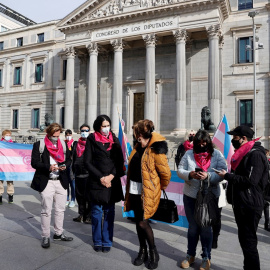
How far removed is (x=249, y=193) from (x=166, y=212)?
1128 mm

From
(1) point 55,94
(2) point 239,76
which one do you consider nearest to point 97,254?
(2) point 239,76

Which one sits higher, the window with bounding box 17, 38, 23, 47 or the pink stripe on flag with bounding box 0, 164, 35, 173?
the window with bounding box 17, 38, 23, 47

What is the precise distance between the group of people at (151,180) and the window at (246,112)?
18940 mm

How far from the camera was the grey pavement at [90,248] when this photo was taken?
12.7 ft

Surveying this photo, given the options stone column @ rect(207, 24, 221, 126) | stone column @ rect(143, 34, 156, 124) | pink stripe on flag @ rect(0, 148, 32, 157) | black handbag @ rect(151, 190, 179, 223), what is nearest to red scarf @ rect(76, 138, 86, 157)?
pink stripe on flag @ rect(0, 148, 32, 157)

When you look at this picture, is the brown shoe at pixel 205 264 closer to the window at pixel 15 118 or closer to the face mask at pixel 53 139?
the face mask at pixel 53 139

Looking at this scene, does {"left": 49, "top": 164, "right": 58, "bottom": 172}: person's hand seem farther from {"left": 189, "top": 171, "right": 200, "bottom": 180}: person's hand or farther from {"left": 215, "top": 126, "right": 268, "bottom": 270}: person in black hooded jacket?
{"left": 215, "top": 126, "right": 268, "bottom": 270}: person in black hooded jacket

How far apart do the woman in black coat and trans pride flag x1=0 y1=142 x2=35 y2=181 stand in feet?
13.8

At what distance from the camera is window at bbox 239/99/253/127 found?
71.6 ft

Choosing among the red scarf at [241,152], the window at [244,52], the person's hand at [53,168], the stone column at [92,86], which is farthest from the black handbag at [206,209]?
the stone column at [92,86]

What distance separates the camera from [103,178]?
4227 millimetres

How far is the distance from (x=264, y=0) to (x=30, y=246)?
2433cm

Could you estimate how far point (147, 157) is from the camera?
375 cm

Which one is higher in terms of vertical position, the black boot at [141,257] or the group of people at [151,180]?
the group of people at [151,180]
